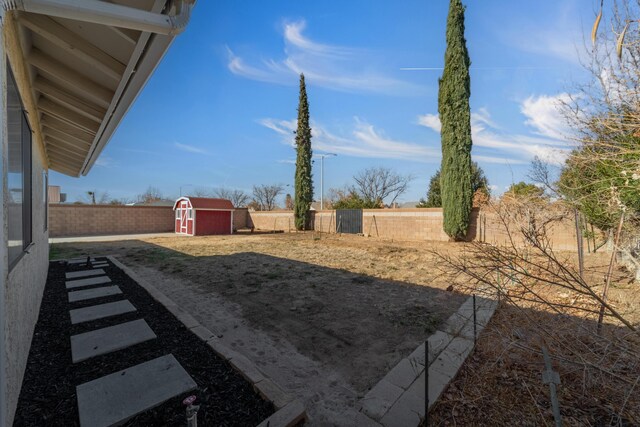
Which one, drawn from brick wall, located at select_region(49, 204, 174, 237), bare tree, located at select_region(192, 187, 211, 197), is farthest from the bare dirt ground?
bare tree, located at select_region(192, 187, 211, 197)

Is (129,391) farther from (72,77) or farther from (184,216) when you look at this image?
(184,216)

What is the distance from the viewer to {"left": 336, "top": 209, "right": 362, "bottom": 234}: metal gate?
1645 centimetres

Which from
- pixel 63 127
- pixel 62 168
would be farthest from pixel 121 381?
pixel 62 168

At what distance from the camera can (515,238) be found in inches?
118

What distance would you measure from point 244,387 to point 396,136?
19071 millimetres

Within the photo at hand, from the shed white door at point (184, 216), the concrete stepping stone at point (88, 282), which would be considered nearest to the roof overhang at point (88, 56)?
the concrete stepping stone at point (88, 282)

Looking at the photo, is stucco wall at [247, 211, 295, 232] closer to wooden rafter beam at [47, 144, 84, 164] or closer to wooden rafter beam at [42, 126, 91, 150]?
wooden rafter beam at [47, 144, 84, 164]

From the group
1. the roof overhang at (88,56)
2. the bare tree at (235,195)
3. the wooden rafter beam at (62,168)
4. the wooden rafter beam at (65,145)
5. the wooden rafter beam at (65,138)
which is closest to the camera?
the roof overhang at (88,56)

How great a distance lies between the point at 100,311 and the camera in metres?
3.52

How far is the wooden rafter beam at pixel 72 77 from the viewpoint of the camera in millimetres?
2541

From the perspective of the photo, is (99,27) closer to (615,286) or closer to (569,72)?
(569,72)

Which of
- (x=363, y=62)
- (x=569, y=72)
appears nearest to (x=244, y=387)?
(x=569, y=72)

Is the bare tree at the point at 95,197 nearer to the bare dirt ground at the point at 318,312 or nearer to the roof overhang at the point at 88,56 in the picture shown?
the bare dirt ground at the point at 318,312

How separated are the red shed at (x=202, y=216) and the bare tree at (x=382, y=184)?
19.2 m
